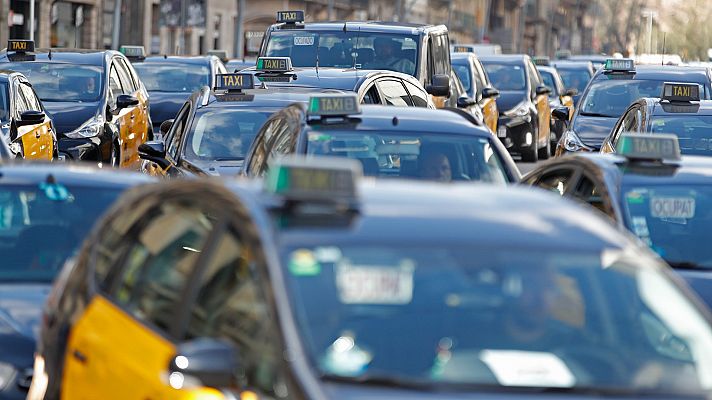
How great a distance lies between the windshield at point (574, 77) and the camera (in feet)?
125

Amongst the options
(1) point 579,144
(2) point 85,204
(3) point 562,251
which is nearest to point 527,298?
(3) point 562,251

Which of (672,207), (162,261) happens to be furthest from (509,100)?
(162,261)

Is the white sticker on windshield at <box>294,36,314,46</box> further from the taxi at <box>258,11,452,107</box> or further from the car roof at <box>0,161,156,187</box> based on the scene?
the car roof at <box>0,161,156,187</box>

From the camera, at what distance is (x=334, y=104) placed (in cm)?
1055

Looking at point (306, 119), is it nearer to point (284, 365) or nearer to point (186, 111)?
point (186, 111)

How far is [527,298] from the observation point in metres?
5.12

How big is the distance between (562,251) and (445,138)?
17.3 ft

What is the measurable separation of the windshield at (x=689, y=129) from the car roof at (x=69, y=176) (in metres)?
7.10

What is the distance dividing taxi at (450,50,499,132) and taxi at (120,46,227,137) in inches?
129

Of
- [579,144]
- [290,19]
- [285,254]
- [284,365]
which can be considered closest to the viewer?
[284,365]

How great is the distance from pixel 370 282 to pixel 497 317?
365mm

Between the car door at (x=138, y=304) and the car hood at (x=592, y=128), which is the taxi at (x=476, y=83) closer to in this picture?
the car hood at (x=592, y=128)

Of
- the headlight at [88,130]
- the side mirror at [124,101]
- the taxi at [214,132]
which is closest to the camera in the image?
the taxi at [214,132]

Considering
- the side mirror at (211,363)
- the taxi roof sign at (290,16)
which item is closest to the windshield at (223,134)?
the taxi roof sign at (290,16)
